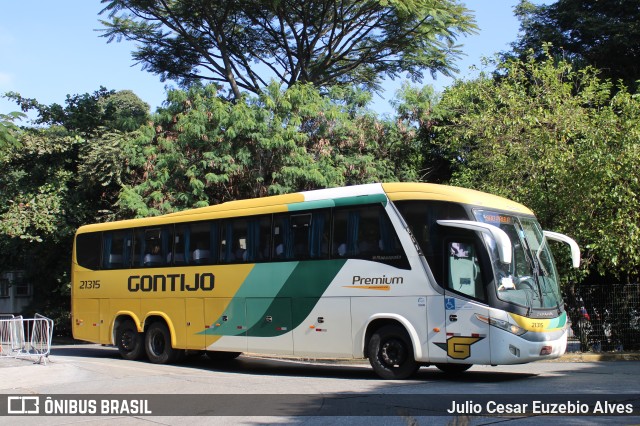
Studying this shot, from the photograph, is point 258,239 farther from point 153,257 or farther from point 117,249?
point 117,249

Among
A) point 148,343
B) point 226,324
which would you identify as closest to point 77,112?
point 148,343

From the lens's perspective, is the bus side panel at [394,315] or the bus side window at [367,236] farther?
the bus side window at [367,236]

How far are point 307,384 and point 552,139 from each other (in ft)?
A: 30.1

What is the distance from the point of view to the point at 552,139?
1709 centimetres

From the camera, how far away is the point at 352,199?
13.4 m

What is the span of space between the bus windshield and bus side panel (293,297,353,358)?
3110 millimetres

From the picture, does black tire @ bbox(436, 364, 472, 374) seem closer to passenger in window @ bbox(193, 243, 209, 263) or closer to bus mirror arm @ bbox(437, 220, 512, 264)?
bus mirror arm @ bbox(437, 220, 512, 264)

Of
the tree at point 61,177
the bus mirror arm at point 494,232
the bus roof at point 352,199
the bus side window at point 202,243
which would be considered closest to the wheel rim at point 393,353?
the bus mirror arm at point 494,232

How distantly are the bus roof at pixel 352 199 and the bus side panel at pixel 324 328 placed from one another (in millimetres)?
1983

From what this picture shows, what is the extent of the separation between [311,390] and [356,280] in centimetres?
251

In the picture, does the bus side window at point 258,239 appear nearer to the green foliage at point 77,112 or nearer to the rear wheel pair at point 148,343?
the rear wheel pair at point 148,343

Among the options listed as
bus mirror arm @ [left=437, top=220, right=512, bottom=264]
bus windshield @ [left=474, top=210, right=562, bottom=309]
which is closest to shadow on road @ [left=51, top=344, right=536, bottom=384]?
bus windshield @ [left=474, top=210, right=562, bottom=309]

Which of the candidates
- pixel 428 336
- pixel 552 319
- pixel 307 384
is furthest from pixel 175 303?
pixel 552 319

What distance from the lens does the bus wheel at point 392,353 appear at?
40.8 feet
